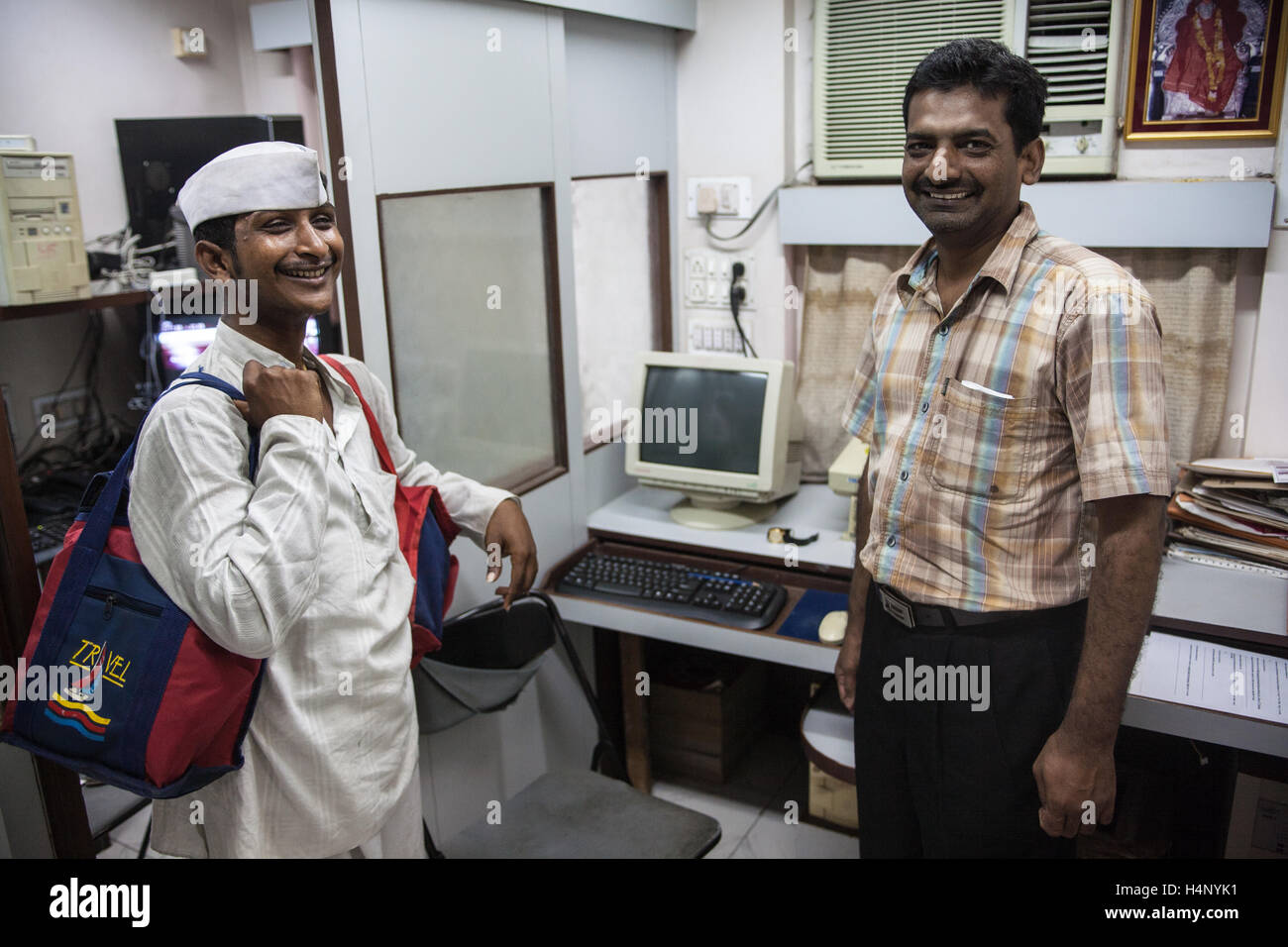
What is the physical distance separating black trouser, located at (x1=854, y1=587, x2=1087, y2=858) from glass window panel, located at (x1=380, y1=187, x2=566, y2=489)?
39.4 inches

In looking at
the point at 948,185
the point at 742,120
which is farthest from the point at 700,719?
the point at 948,185

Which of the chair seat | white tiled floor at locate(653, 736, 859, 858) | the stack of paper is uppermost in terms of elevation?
the stack of paper

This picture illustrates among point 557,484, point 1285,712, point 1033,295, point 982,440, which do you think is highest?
point 1033,295

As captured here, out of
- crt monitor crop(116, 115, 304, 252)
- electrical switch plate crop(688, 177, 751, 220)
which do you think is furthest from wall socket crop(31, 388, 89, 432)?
electrical switch plate crop(688, 177, 751, 220)

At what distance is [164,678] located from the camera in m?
1.17

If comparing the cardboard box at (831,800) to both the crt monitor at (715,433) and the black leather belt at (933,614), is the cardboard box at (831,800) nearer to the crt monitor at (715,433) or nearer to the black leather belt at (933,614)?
the crt monitor at (715,433)

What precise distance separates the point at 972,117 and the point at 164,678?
4.17 feet

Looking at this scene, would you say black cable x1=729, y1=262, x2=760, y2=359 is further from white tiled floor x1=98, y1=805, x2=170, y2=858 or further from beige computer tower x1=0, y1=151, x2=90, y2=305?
white tiled floor x1=98, y1=805, x2=170, y2=858

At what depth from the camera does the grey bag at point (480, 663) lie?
75.9 inches

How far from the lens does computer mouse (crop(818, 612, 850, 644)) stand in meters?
2.06

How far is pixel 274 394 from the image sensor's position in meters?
1.24

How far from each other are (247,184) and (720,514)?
155cm
